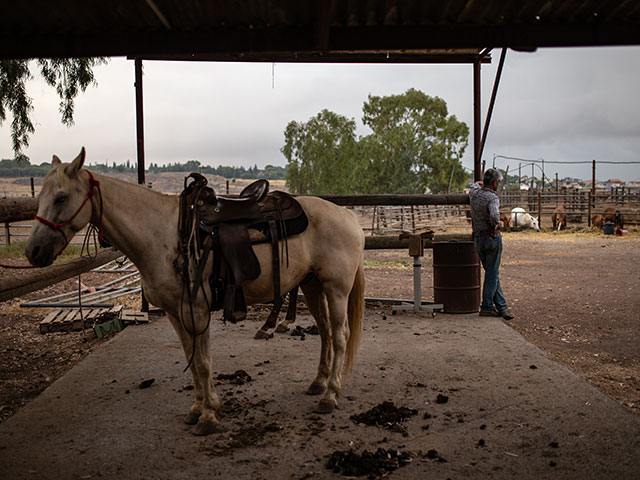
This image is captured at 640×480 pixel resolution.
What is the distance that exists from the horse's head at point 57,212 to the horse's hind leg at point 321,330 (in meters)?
1.92

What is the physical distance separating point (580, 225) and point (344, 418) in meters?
23.7

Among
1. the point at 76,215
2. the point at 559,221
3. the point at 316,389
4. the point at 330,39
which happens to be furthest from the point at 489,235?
the point at 559,221

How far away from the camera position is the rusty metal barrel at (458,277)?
7.05 meters

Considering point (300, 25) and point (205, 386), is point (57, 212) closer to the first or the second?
point (205, 386)

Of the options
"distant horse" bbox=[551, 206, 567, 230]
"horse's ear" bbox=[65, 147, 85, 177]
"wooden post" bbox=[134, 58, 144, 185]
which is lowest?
"distant horse" bbox=[551, 206, 567, 230]

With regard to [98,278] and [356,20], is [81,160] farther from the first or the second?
[98,278]

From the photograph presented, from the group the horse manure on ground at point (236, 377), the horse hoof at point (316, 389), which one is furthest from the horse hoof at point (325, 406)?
the horse manure on ground at point (236, 377)

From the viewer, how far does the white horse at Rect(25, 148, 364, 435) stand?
10.0 ft

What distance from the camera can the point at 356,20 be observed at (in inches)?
150

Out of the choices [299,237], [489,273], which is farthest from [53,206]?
[489,273]

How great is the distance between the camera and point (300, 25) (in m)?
3.99

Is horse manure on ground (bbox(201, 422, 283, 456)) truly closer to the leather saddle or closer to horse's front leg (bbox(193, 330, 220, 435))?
horse's front leg (bbox(193, 330, 220, 435))

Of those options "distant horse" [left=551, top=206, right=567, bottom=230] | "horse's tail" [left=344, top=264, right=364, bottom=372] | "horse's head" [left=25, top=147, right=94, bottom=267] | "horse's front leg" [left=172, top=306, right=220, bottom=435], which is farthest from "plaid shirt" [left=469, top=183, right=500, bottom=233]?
"distant horse" [left=551, top=206, right=567, bottom=230]

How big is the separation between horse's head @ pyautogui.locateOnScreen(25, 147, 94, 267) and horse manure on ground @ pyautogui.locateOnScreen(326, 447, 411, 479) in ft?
6.81
